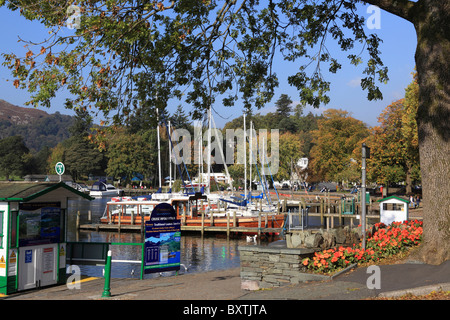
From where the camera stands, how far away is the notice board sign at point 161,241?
53.4 feet

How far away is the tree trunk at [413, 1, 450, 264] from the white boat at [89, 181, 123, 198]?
9557 cm

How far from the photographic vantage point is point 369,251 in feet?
45.7

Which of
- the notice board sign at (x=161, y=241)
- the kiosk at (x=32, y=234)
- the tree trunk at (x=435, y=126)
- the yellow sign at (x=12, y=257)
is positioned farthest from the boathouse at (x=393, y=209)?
the yellow sign at (x=12, y=257)

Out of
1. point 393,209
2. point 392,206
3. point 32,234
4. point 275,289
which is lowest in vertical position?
point 275,289

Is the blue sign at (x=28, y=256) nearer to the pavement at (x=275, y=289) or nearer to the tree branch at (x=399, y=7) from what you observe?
the pavement at (x=275, y=289)

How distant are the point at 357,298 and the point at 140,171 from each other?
105m

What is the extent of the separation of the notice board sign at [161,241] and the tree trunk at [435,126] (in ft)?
25.3

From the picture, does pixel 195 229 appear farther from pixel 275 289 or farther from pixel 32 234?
pixel 275 289

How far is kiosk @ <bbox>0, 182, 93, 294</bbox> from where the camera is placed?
13203 millimetres

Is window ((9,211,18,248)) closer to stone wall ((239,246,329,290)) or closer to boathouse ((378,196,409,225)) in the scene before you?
stone wall ((239,246,329,290))

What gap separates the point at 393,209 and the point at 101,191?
3402 inches

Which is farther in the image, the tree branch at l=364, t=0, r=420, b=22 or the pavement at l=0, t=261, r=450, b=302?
the tree branch at l=364, t=0, r=420, b=22

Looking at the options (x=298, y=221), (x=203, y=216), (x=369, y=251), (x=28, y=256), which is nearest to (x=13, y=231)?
(x=28, y=256)

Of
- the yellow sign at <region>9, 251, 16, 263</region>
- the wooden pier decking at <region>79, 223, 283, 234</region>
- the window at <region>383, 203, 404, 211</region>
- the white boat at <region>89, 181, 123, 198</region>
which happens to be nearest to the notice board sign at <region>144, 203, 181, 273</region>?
the yellow sign at <region>9, 251, 16, 263</region>
